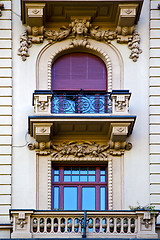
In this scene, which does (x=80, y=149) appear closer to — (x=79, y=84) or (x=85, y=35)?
(x=79, y=84)

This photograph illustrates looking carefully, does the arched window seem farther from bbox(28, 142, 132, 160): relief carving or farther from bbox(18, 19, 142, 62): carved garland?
bbox(28, 142, 132, 160): relief carving

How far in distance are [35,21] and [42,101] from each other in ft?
10.3

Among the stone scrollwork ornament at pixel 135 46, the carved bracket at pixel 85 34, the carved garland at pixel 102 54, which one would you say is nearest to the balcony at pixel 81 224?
the carved garland at pixel 102 54

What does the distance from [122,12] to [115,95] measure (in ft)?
10.3

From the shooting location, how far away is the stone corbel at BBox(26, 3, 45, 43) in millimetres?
32875

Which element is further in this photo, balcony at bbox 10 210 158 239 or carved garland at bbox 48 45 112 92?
carved garland at bbox 48 45 112 92

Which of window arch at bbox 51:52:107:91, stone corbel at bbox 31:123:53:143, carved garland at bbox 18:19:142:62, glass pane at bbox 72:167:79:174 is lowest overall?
glass pane at bbox 72:167:79:174

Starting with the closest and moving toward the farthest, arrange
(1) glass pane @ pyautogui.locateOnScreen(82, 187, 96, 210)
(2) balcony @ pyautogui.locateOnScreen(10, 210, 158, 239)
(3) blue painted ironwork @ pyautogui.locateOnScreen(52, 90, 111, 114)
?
(2) balcony @ pyautogui.locateOnScreen(10, 210, 158, 239) < (1) glass pane @ pyautogui.locateOnScreen(82, 187, 96, 210) < (3) blue painted ironwork @ pyautogui.locateOnScreen(52, 90, 111, 114)

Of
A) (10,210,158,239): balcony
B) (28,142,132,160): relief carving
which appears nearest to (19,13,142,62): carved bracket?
(28,142,132,160): relief carving

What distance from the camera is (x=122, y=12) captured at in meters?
33.0

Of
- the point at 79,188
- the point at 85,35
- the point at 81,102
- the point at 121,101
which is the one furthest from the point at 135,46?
the point at 79,188

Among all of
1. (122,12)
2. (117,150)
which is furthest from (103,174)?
(122,12)

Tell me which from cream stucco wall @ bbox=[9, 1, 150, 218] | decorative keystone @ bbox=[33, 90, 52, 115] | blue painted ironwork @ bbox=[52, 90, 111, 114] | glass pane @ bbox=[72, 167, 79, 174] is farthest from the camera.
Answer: glass pane @ bbox=[72, 167, 79, 174]

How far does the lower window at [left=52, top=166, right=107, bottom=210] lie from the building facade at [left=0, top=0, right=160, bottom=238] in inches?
1.3
